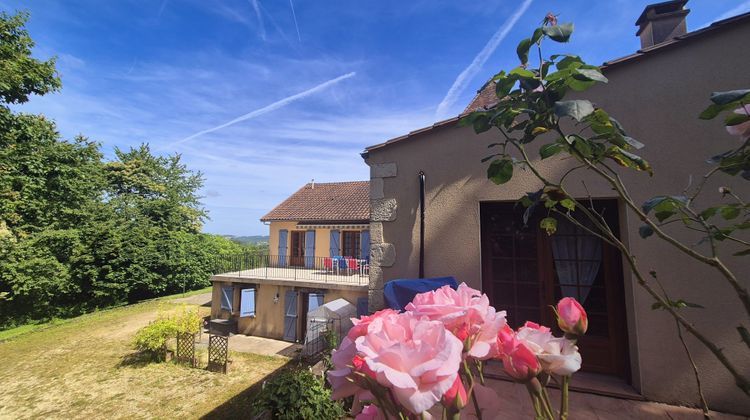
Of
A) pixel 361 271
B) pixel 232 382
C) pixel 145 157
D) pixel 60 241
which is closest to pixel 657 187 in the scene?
pixel 232 382

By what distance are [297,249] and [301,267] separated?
1.76 meters

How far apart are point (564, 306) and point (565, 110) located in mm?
1051

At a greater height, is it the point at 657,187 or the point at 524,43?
the point at 524,43

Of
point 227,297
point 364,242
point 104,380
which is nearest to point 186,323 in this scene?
point 104,380

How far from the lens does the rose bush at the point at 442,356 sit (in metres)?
0.68

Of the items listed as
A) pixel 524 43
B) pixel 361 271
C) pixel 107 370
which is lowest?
pixel 107 370

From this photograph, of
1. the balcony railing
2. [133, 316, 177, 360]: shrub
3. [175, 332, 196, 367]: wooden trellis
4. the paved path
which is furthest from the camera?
the paved path

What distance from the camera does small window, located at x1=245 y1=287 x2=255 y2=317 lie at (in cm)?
1411

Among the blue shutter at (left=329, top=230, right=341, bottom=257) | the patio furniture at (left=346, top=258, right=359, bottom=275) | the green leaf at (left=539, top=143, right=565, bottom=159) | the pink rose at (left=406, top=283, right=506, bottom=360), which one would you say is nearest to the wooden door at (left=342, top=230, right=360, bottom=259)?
the blue shutter at (left=329, top=230, right=341, bottom=257)

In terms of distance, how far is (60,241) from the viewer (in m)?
17.3

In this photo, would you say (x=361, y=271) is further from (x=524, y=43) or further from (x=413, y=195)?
(x=524, y=43)

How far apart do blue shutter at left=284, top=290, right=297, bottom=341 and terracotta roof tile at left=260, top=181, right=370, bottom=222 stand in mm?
7788

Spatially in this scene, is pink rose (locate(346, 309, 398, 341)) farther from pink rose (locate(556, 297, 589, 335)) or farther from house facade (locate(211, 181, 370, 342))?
house facade (locate(211, 181, 370, 342))

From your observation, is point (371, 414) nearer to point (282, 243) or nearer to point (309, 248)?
point (309, 248)
